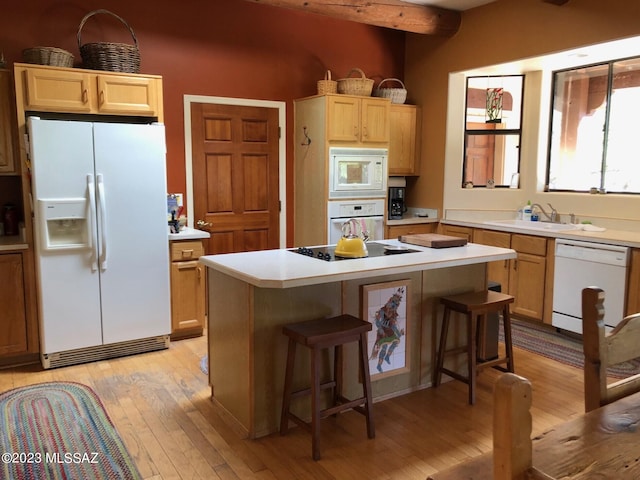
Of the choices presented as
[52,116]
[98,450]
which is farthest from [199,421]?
[52,116]

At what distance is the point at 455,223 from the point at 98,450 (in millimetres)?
3802

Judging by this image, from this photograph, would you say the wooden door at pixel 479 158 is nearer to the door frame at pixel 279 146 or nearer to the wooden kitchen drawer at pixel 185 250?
the door frame at pixel 279 146

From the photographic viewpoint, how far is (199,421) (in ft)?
9.21

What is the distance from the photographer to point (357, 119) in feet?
16.1

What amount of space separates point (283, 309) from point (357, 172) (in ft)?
8.41

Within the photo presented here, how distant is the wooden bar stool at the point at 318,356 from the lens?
2.45 m

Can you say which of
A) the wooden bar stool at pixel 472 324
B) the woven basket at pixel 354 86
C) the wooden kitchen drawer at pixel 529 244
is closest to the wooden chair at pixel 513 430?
the wooden bar stool at pixel 472 324

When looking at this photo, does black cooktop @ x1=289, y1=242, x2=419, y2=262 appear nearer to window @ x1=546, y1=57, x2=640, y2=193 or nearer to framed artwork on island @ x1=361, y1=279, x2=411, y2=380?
framed artwork on island @ x1=361, y1=279, x2=411, y2=380

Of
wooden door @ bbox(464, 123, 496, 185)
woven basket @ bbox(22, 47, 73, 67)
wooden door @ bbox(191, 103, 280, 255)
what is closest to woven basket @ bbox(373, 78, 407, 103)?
wooden door @ bbox(464, 123, 496, 185)

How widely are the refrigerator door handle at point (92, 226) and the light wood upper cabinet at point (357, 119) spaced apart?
212cm

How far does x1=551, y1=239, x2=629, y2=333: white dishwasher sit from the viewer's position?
151 inches

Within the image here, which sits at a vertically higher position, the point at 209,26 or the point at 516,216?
the point at 209,26

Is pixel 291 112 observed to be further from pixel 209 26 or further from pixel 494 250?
pixel 494 250

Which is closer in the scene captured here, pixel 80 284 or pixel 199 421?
pixel 199 421
